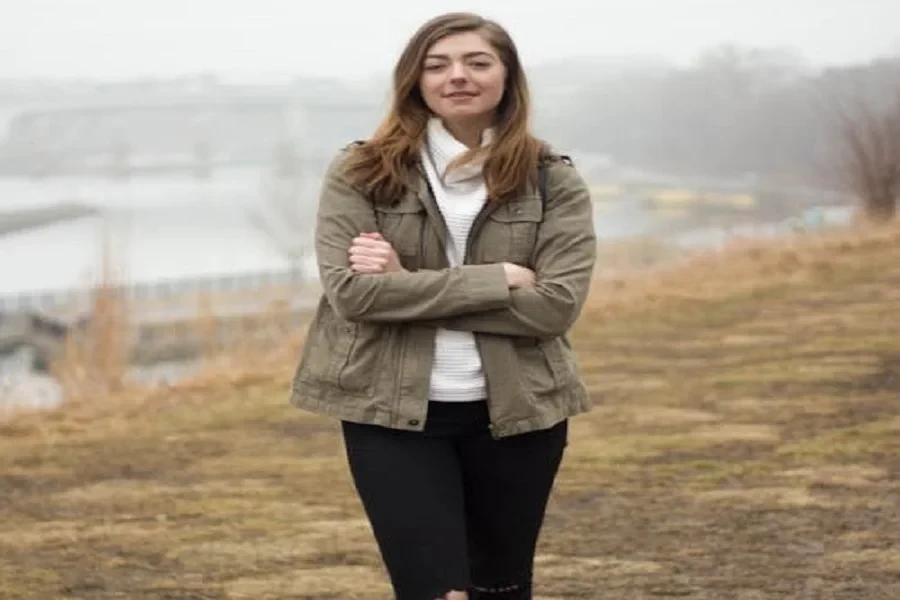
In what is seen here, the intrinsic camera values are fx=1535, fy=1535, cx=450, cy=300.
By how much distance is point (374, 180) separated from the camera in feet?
7.08

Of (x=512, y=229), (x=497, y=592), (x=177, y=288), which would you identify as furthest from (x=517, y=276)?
(x=177, y=288)

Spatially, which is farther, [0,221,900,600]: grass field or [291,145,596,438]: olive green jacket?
[0,221,900,600]: grass field

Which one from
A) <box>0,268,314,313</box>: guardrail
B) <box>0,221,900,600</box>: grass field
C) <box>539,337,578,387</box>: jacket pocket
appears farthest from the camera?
<box>0,268,314,313</box>: guardrail

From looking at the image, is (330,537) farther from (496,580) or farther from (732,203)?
(732,203)

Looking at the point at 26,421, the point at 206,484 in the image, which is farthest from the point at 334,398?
the point at 26,421

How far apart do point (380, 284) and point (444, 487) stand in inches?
11.7

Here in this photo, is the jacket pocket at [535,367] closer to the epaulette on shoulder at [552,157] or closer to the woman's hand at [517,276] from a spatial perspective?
the woman's hand at [517,276]

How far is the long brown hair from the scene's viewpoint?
217cm

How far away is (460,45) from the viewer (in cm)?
221

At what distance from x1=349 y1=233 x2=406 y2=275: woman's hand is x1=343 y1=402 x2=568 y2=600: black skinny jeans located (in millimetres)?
205

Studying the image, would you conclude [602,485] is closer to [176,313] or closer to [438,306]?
[438,306]

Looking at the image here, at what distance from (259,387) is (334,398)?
4791 mm

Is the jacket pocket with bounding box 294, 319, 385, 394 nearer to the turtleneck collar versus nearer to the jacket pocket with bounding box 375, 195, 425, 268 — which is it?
the jacket pocket with bounding box 375, 195, 425, 268

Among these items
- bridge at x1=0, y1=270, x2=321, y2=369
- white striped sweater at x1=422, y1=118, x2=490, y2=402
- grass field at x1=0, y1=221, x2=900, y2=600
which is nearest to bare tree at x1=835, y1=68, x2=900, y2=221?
bridge at x1=0, y1=270, x2=321, y2=369
